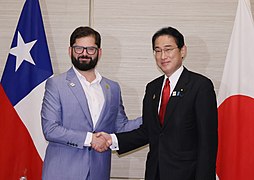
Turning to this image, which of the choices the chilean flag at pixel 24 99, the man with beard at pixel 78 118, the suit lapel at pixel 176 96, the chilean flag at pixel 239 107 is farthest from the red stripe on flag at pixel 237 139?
the chilean flag at pixel 24 99

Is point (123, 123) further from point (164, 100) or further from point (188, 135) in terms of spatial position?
point (188, 135)

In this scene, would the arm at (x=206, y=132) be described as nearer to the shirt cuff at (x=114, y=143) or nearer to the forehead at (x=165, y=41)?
Answer: the forehead at (x=165, y=41)

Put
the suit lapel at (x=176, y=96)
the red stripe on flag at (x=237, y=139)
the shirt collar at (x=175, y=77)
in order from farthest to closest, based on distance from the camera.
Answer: the red stripe on flag at (x=237, y=139), the shirt collar at (x=175, y=77), the suit lapel at (x=176, y=96)

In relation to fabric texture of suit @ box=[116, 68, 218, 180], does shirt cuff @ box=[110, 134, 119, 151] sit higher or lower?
lower

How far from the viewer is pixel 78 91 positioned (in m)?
2.75

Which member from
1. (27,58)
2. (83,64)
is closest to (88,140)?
(83,64)

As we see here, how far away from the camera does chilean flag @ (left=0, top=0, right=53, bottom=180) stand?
3.25 m

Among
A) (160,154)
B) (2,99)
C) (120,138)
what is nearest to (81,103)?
(120,138)

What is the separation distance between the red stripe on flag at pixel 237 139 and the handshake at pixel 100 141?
917 mm

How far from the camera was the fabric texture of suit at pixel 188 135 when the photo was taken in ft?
7.91

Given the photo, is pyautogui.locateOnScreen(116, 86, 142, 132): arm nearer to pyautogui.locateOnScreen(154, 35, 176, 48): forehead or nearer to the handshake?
the handshake

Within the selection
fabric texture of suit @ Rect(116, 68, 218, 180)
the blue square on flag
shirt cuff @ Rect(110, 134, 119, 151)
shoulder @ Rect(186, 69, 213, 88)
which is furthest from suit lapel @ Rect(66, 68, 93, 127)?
shoulder @ Rect(186, 69, 213, 88)

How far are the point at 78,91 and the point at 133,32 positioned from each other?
0.97 meters

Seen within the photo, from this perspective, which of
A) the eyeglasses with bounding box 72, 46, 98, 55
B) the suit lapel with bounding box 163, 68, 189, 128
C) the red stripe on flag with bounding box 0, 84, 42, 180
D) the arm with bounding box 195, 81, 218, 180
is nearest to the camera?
the arm with bounding box 195, 81, 218, 180
